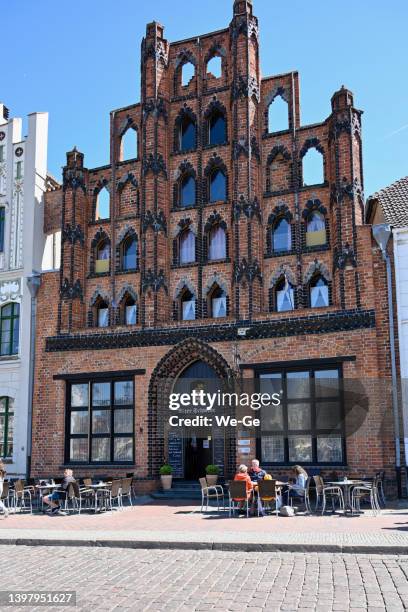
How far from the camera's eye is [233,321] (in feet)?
67.3

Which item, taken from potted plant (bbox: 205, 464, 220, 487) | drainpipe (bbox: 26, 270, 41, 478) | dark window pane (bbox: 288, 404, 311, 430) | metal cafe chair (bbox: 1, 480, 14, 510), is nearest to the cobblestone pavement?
potted plant (bbox: 205, 464, 220, 487)

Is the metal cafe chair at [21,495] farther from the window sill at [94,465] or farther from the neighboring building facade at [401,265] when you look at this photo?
the neighboring building facade at [401,265]

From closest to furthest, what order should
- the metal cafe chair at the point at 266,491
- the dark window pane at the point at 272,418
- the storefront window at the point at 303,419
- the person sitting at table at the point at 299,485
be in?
the metal cafe chair at the point at 266,491 < the person sitting at table at the point at 299,485 < the storefront window at the point at 303,419 < the dark window pane at the point at 272,418

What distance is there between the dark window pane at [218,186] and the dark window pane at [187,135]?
4.50 feet

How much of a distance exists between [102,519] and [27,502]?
519 cm

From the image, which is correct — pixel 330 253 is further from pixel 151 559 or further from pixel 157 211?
pixel 151 559

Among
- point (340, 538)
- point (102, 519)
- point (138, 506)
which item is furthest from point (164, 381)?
point (340, 538)

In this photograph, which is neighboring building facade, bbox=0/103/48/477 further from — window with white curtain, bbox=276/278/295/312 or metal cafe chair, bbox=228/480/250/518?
metal cafe chair, bbox=228/480/250/518

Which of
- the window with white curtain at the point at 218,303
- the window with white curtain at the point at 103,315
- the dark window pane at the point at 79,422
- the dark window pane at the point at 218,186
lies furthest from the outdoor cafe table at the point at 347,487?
the dark window pane at the point at 218,186

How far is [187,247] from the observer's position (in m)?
22.2

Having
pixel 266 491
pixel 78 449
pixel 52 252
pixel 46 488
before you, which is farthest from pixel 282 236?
pixel 46 488

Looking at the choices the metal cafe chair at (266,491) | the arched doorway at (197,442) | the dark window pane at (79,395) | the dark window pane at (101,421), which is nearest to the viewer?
the metal cafe chair at (266,491)

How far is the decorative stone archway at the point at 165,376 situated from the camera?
2072cm

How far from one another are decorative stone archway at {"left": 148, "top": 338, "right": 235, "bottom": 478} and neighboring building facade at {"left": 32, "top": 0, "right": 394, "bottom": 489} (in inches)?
2.2
